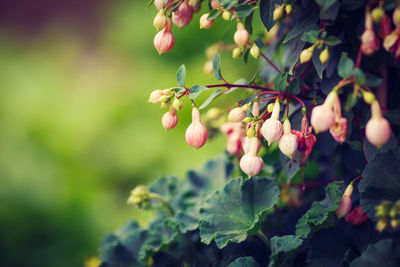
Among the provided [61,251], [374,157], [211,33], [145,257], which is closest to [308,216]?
[374,157]

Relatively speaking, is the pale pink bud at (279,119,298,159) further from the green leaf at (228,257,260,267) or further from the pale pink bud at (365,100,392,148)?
the green leaf at (228,257,260,267)

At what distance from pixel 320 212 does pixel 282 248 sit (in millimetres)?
122

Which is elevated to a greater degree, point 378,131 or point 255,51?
point 255,51

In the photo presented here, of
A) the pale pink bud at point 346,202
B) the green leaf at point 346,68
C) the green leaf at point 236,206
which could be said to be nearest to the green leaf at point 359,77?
the green leaf at point 346,68

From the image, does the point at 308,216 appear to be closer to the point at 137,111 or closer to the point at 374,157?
the point at 374,157

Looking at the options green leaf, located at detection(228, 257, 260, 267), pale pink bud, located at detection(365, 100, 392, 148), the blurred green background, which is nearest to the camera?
pale pink bud, located at detection(365, 100, 392, 148)

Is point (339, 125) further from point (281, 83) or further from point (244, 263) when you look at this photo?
point (244, 263)

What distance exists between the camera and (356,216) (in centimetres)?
75

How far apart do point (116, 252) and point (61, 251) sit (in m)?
1.04

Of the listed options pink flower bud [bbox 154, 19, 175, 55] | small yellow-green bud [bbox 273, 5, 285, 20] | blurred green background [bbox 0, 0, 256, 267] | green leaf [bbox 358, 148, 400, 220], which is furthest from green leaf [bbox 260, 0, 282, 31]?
blurred green background [bbox 0, 0, 256, 267]

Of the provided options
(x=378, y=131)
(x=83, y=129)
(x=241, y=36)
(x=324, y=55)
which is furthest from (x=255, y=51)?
(x=83, y=129)

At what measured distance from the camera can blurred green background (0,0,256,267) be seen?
1.97 m

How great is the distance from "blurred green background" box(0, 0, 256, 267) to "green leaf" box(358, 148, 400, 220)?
799 mm

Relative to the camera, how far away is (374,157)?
70 cm
